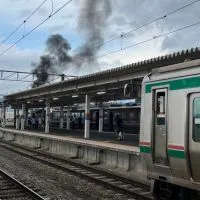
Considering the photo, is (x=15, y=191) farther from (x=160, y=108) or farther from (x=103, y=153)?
(x=103, y=153)

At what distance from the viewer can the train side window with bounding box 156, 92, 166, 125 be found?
9.47m

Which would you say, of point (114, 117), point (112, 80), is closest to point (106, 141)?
point (112, 80)

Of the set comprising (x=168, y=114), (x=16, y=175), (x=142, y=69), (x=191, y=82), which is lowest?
(x=16, y=175)

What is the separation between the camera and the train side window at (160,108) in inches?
373

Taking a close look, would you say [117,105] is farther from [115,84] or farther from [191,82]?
[191,82]

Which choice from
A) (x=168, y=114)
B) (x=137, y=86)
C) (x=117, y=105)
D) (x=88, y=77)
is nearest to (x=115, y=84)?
(x=88, y=77)

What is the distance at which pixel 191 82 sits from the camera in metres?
8.57

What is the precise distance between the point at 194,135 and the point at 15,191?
20.3ft

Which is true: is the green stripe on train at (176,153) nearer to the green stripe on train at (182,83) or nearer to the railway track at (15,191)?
the green stripe on train at (182,83)

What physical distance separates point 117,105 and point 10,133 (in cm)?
1144

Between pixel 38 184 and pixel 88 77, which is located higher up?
pixel 88 77

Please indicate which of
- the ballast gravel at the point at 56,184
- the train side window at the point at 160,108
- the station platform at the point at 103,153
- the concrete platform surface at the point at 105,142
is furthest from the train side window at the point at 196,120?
the concrete platform surface at the point at 105,142

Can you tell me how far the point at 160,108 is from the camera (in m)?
9.62

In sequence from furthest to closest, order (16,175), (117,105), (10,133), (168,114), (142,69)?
(117,105) < (10,133) < (142,69) < (16,175) < (168,114)
